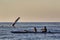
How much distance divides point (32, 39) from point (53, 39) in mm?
4348

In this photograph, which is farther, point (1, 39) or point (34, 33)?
point (34, 33)

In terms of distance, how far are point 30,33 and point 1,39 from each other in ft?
43.5

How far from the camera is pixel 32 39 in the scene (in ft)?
196

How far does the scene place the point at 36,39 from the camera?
2363 inches

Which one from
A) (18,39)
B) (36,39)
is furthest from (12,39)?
(36,39)

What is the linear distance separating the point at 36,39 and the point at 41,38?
2.13 m

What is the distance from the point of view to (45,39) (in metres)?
59.7

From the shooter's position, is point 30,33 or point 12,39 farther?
point 30,33

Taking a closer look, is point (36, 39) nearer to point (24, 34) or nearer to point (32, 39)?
point (32, 39)

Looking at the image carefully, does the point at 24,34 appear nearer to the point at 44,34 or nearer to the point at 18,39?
the point at 44,34

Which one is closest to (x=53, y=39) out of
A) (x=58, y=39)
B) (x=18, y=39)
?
(x=58, y=39)

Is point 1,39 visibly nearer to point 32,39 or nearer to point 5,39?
point 5,39

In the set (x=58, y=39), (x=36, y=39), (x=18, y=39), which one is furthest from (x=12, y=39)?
(x=58, y=39)

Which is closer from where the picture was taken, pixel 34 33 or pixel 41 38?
pixel 41 38
